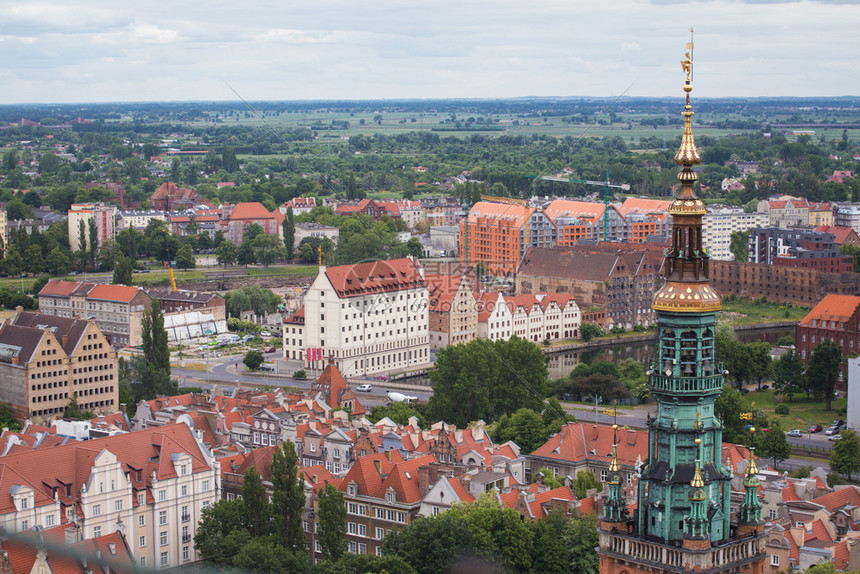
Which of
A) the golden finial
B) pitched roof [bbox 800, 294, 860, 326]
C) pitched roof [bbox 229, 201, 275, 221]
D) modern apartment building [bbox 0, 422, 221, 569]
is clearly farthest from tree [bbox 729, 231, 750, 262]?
the golden finial

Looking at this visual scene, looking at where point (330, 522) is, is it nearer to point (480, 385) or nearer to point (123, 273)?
point (480, 385)

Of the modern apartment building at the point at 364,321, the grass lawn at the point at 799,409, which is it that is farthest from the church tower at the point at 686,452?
the modern apartment building at the point at 364,321

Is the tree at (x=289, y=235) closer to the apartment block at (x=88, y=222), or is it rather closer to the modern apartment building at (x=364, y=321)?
the apartment block at (x=88, y=222)

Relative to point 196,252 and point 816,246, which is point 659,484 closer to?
point 816,246

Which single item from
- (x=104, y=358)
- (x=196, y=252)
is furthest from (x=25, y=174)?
(x=104, y=358)

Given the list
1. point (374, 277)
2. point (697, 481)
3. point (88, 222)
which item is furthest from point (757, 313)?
point (697, 481)
